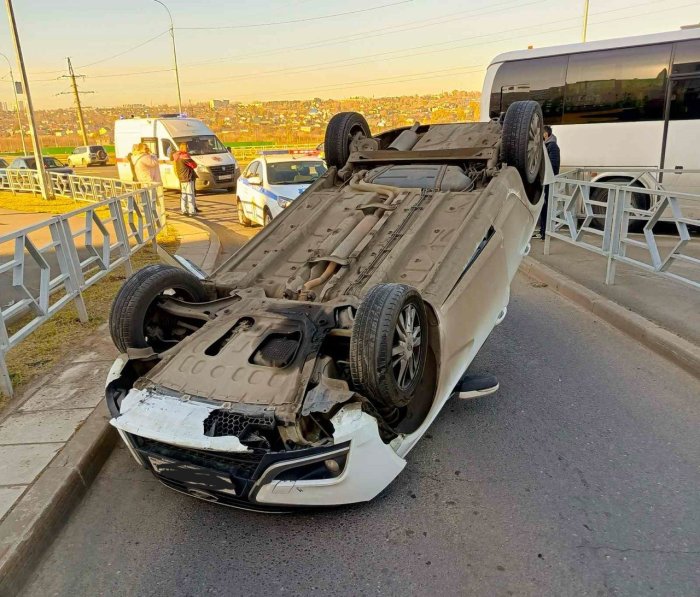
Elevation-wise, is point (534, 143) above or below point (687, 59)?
below

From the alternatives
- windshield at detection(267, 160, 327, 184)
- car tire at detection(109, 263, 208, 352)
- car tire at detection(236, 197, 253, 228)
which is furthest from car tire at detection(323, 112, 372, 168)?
car tire at detection(236, 197, 253, 228)

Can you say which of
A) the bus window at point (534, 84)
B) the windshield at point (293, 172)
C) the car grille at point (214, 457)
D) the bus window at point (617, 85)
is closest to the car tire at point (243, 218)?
the windshield at point (293, 172)

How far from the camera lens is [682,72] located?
9859 mm

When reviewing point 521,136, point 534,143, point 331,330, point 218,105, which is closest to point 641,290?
point 534,143

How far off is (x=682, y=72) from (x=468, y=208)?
7.99 m

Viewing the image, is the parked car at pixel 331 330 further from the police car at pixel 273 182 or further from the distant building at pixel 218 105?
the distant building at pixel 218 105

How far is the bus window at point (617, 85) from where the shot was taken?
33.3 ft

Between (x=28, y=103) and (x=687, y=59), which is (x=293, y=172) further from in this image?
(x=28, y=103)

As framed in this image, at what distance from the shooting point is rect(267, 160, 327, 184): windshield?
452 inches

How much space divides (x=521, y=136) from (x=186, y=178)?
36.5 feet

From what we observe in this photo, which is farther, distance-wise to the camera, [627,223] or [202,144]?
[202,144]

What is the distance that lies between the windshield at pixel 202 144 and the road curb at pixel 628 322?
1573cm

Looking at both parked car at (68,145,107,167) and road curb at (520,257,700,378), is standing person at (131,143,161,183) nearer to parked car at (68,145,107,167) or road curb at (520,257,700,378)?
road curb at (520,257,700,378)

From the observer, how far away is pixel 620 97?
10.5 meters
